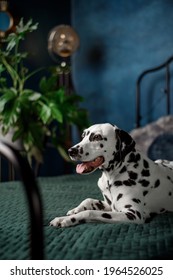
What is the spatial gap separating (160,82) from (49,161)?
1150 millimetres

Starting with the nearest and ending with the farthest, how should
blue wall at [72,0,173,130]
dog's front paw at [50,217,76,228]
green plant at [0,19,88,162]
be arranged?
dog's front paw at [50,217,76,228]
green plant at [0,19,88,162]
blue wall at [72,0,173,130]

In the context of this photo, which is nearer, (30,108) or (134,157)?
(134,157)

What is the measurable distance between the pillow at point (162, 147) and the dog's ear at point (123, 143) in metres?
1.21

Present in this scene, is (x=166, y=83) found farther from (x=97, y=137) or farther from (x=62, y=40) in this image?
(x=97, y=137)

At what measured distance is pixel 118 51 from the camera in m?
3.61

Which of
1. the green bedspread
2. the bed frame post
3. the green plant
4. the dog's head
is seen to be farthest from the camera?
the green plant

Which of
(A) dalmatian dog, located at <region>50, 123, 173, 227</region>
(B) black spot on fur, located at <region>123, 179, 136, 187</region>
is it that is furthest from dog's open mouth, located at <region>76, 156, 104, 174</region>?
(B) black spot on fur, located at <region>123, 179, 136, 187</region>

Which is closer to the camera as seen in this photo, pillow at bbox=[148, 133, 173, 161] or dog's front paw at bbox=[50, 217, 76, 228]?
dog's front paw at bbox=[50, 217, 76, 228]

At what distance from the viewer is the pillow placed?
8.60 ft

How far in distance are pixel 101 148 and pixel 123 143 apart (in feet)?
0.25

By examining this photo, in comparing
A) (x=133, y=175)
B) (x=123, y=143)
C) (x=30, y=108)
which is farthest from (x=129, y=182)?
(x=30, y=108)

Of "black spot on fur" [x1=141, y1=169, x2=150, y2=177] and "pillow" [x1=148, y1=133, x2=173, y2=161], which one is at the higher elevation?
"black spot on fur" [x1=141, y1=169, x2=150, y2=177]

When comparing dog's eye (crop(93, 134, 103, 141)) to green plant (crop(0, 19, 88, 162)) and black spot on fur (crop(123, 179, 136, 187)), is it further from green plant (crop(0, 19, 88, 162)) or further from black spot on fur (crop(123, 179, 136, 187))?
green plant (crop(0, 19, 88, 162))

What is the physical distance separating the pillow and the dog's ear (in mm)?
1211
